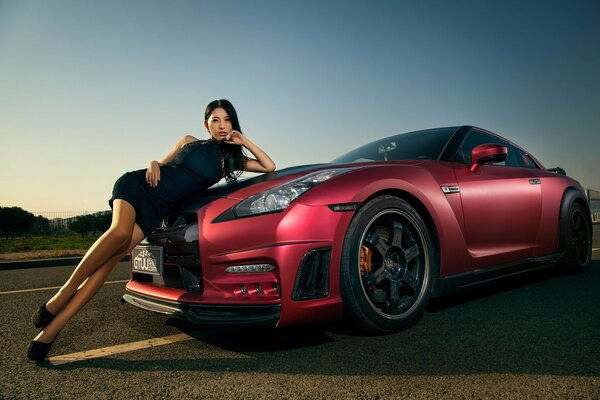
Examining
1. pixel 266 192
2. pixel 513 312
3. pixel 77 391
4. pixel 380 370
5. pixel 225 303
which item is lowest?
pixel 513 312

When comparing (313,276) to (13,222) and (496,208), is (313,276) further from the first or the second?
(13,222)

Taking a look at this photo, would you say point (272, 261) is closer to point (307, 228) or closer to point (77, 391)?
point (307, 228)

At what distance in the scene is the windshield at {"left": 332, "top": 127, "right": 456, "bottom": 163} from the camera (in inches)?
130

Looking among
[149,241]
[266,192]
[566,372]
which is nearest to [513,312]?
[566,372]

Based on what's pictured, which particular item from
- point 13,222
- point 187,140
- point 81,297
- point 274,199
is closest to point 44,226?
point 13,222

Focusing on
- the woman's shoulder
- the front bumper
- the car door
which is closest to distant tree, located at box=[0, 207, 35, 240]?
the woman's shoulder

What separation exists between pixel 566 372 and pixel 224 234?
5.41 ft

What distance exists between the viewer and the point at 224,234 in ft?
7.18

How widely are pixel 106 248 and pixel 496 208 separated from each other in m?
2.69

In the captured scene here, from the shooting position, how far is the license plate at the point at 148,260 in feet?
8.18

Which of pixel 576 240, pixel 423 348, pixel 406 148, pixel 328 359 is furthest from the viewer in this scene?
pixel 576 240

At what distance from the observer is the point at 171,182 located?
2.72 metres

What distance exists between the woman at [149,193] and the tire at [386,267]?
104cm

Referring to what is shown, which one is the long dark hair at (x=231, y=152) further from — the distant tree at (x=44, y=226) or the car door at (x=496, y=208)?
the distant tree at (x=44, y=226)
